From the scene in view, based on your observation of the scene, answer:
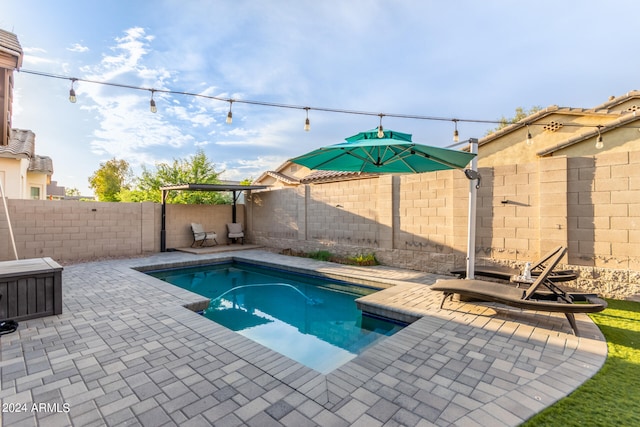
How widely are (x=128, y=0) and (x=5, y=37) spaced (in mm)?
3894

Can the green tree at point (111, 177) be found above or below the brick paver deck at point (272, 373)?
above

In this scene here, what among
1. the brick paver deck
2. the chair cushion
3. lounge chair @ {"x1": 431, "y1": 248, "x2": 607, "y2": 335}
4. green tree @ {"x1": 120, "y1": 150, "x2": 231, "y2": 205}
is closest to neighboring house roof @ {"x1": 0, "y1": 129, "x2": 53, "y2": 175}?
green tree @ {"x1": 120, "y1": 150, "x2": 231, "y2": 205}

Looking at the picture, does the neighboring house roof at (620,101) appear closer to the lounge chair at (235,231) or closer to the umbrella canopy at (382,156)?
the umbrella canopy at (382,156)

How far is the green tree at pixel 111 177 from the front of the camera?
85.5 ft

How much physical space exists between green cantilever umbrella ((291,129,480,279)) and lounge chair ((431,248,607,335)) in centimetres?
89

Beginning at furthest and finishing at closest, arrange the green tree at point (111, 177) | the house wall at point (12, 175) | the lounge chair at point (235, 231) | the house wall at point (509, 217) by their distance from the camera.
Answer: the green tree at point (111, 177) → the lounge chair at point (235, 231) → the house wall at point (12, 175) → the house wall at point (509, 217)

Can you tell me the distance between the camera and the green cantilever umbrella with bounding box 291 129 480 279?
14.7 feet

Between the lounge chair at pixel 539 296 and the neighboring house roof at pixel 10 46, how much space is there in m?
6.07

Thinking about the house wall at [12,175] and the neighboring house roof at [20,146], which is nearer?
the neighboring house roof at [20,146]

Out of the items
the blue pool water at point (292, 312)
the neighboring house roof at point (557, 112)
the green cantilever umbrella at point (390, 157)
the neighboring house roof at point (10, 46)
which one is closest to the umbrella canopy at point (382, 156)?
the green cantilever umbrella at point (390, 157)

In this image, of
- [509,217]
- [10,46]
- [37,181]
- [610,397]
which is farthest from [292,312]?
[37,181]

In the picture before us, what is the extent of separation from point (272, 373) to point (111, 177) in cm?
3065

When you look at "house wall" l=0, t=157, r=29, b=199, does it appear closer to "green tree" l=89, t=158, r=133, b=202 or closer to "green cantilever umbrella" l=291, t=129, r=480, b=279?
"green cantilever umbrella" l=291, t=129, r=480, b=279

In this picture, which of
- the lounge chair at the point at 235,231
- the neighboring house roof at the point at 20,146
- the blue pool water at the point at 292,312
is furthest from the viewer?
the lounge chair at the point at 235,231
